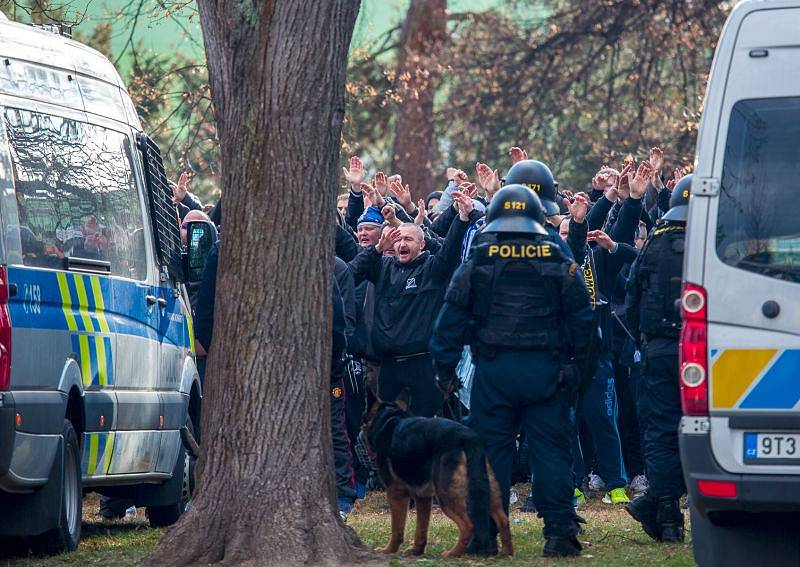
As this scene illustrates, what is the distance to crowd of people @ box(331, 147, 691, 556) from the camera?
7.93 meters

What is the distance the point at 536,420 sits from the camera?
26.2 feet

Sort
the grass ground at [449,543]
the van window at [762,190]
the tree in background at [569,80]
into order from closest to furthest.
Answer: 1. the van window at [762,190]
2. the grass ground at [449,543]
3. the tree in background at [569,80]

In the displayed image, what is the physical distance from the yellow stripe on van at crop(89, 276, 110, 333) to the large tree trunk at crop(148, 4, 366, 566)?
1.19 m

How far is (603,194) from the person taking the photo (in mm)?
12008

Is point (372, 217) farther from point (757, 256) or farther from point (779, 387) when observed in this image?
point (779, 387)

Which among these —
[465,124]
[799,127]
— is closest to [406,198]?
[799,127]

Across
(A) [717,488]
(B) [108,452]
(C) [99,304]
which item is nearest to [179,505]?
(B) [108,452]

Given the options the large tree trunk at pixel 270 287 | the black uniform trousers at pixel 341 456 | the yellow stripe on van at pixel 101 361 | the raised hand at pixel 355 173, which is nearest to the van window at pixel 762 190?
the large tree trunk at pixel 270 287

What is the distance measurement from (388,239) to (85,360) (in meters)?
3.04

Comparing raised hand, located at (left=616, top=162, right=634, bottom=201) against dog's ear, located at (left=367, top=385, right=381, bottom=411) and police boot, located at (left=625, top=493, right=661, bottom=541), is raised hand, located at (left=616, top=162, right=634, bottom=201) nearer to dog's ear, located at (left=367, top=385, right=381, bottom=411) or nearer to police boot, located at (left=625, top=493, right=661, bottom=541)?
police boot, located at (left=625, top=493, right=661, bottom=541)

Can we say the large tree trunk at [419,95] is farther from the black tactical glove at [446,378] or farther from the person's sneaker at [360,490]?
the black tactical glove at [446,378]

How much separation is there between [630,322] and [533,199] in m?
1.36

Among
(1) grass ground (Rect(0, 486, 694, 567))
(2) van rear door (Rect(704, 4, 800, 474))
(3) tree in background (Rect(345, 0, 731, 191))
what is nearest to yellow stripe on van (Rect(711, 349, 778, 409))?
(2) van rear door (Rect(704, 4, 800, 474))

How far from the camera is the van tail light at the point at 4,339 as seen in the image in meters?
7.03
